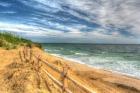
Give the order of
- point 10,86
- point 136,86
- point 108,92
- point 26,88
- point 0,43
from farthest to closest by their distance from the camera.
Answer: point 0,43, point 136,86, point 108,92, point 10,86, point 26,88

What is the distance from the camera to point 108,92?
11.5 m

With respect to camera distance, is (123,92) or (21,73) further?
(123,92)

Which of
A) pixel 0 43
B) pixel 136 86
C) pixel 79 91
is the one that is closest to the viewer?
pixel 79 91

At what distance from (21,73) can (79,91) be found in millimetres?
3164

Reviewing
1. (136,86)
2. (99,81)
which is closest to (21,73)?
(99,81)

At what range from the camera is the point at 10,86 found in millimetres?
9531

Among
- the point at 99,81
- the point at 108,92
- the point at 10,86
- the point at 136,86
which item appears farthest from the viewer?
the point at 99,81

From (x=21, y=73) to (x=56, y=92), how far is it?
2.82 metres

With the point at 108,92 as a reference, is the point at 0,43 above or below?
above

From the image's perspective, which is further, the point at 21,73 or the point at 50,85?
the point at 21,73

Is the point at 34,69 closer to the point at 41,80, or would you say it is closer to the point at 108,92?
the point at 41,80

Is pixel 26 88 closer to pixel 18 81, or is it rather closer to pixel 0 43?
pixel 18 81

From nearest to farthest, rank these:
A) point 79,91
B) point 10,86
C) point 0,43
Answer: point 10,86, point 79,91, point 0,43

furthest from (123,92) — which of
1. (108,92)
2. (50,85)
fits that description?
(50,85)
